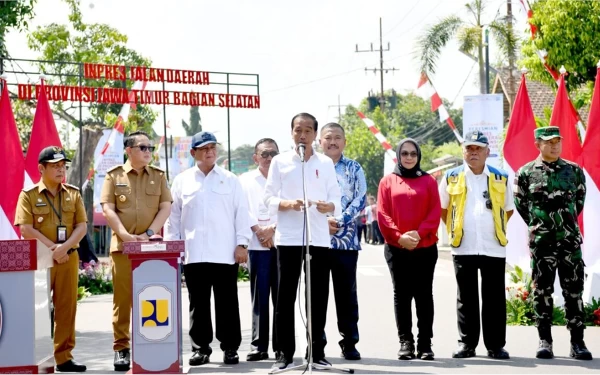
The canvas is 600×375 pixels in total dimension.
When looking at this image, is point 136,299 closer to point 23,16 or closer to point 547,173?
point 547,173

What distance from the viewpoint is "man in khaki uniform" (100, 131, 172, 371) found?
360 inches

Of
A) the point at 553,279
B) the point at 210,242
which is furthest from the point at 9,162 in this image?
the point at 553,279

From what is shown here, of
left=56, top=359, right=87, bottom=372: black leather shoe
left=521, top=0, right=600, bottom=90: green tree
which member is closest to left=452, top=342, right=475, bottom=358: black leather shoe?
left=56, top=359, right=87, bottom=372: black leather shoe

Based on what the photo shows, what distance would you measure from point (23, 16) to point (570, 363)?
10661 mm

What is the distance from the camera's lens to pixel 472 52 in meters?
34.5

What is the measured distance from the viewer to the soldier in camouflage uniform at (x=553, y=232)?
9.41 metres

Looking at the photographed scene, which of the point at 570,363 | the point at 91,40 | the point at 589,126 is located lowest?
the point at 570,363

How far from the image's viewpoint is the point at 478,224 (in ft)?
31.5

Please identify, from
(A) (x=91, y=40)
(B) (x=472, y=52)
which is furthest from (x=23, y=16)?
(B) (x=472, y=52)

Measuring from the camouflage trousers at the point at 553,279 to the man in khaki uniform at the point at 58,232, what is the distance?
14.0 ft

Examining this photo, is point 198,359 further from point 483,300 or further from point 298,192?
point 483,300

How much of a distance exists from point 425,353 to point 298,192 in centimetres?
203

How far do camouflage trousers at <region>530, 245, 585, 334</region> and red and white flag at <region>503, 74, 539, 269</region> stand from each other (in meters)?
3.13

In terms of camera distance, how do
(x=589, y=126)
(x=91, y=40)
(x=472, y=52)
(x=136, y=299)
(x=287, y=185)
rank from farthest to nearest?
(x=472, y=52), (x=91, y=40), (x=589, y=126), (x=287, y=185), (x=136, y=299)
